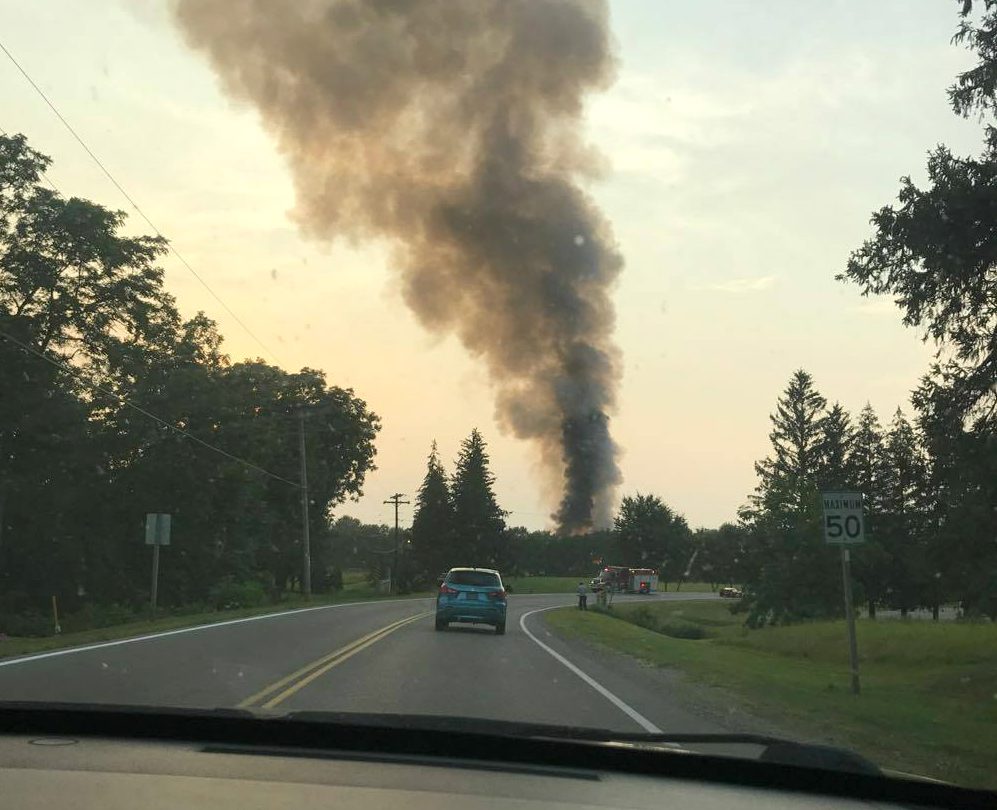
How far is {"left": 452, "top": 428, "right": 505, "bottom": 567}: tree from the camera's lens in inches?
3947

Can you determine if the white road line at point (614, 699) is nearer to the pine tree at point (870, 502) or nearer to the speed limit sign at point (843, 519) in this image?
the speed limit sign at point (843, 519)

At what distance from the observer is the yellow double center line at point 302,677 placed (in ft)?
35.0

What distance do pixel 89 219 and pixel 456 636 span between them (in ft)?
84.0

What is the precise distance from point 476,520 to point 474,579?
77.6m

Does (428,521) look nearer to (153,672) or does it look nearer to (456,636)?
(456,636)

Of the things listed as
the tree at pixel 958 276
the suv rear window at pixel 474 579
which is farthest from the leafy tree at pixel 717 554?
the tree at pixel 958 276

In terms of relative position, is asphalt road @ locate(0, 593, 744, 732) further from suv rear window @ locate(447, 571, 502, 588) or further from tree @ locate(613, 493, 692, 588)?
tree @ locate(613, 493, 692, 588)

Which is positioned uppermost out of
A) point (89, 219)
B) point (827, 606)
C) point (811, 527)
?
point (89, 219)

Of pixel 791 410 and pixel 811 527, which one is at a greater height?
pixel 791 410

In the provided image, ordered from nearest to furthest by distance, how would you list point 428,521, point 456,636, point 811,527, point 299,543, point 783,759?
1. point 783,759
2. point 456,636
3. point 811,527
4. point 299,543
5. point 428,521

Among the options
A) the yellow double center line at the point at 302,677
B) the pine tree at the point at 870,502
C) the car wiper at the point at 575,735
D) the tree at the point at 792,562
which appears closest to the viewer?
the car wiper at the point at 575,735

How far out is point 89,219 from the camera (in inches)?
1551

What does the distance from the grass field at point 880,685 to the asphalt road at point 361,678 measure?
134 centimetres

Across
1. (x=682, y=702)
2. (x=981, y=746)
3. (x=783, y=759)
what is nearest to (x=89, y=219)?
(x=682, y=702)
